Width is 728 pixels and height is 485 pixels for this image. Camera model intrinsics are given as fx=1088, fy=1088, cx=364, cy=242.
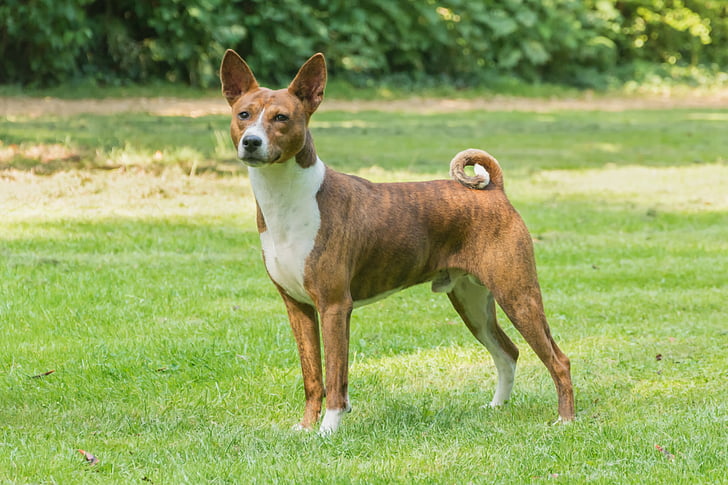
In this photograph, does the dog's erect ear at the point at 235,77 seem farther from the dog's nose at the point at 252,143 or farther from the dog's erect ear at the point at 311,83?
the dog's nose at the point at 252,143

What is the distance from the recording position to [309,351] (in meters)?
5.46

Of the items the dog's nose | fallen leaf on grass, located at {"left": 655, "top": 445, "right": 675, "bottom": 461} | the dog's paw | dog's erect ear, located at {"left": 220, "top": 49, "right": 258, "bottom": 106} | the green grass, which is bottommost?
the green grass

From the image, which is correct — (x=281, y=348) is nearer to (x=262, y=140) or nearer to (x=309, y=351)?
(x=309, y=351)

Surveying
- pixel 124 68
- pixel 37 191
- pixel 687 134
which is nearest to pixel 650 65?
pixel 687 134

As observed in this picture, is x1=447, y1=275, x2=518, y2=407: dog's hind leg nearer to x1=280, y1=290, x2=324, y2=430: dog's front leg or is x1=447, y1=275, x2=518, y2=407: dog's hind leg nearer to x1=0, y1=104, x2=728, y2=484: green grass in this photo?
x1=0, y1=104, x2=728, y2=484: green grass

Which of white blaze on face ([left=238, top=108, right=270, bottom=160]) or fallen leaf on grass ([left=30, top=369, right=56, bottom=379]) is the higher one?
white blaze on face ([left=238, top=108, right=270, bottom=160])

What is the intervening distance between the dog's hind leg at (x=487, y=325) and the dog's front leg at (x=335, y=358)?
0.86m

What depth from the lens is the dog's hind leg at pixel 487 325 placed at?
5.86 meters

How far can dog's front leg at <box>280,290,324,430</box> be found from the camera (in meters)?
5.43

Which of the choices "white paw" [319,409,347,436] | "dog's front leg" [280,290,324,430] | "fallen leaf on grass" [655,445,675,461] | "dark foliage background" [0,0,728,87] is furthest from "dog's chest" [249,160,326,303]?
"dark foliage background" [0,0,728,87]

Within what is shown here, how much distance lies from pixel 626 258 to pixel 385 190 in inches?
203

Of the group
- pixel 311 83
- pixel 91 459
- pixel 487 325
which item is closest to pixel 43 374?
pixel 91 459

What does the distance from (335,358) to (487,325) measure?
107cm

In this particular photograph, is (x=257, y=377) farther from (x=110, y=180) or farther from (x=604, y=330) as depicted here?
(x=110, y=180)
